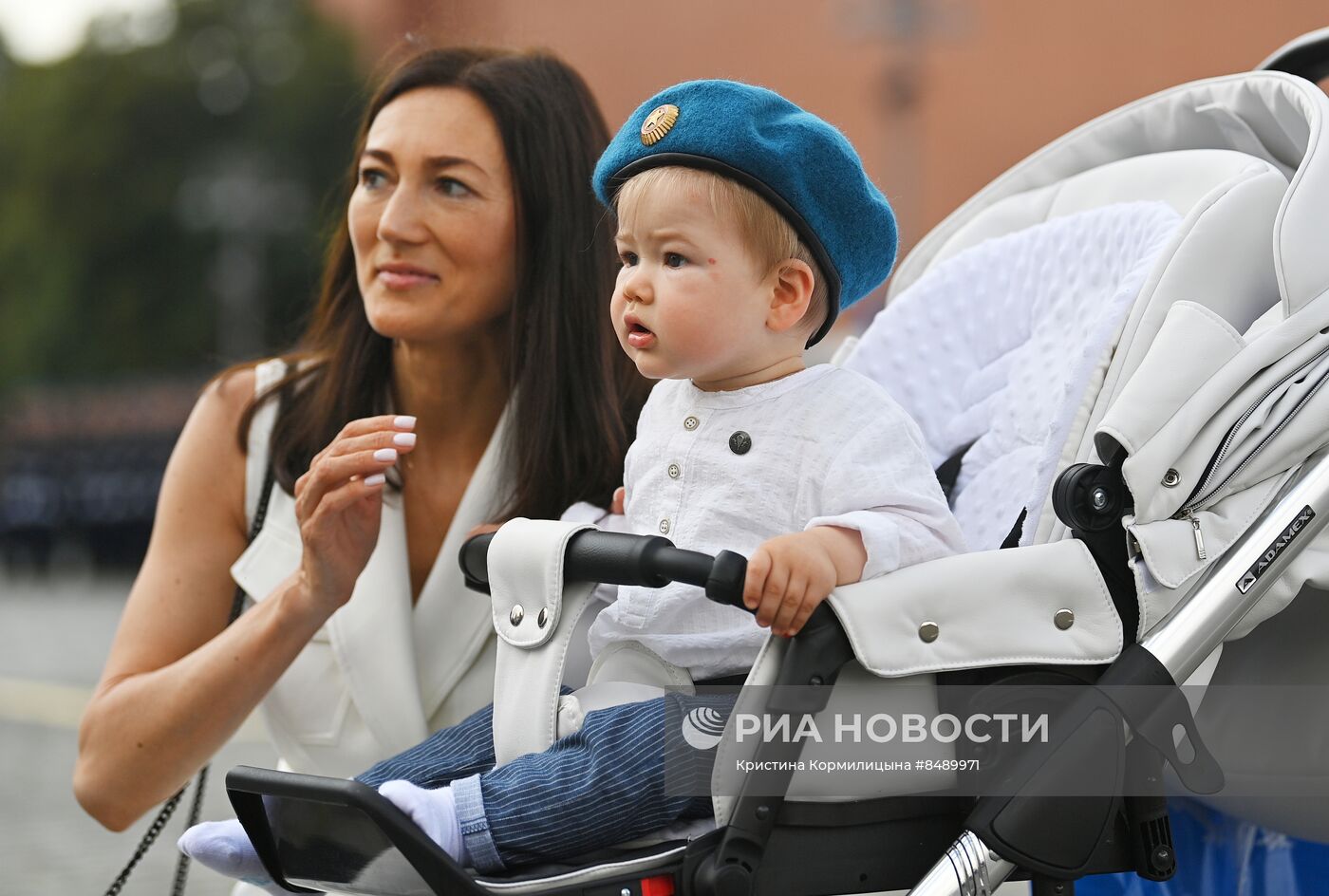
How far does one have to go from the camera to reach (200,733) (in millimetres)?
2418

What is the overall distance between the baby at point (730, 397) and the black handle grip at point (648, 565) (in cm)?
14

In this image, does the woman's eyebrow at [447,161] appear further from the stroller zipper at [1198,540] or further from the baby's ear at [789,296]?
the stroller zipper at [1198,540]

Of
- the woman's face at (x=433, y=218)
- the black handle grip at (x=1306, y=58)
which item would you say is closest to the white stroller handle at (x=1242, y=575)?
the black handle grip at (x=1306, y=58)

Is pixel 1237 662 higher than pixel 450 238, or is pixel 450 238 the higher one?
pixel 450 238

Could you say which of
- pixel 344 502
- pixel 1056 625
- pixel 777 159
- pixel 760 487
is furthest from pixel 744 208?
pixel 344 502

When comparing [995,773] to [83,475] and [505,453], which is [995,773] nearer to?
[505,453]

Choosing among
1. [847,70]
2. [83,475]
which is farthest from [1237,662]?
[847,70]

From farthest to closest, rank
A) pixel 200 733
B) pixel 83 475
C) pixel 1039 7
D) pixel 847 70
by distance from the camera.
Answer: pixel 847 70, pixel 1039 7, pixel 83 475, pixel 200 733

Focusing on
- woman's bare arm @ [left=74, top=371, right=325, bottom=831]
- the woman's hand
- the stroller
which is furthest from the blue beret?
woman's bare arm @ [left=74, top=371, right=325, bottom=831]

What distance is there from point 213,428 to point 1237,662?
1.62 m

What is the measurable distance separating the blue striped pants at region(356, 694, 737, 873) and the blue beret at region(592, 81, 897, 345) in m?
0.56

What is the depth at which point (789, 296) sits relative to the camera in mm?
1906

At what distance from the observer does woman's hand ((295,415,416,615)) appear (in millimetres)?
2062

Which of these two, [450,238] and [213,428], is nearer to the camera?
[450,238]
